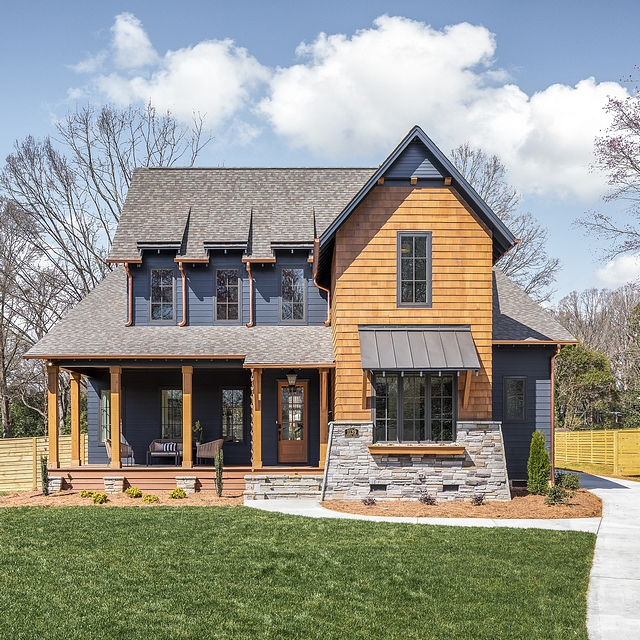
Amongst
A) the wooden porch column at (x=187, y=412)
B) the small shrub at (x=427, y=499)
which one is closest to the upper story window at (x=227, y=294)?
the wooden porch column at (x=187, y=412)

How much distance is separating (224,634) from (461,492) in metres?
9.36

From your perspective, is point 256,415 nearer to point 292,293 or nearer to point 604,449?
point 292,293

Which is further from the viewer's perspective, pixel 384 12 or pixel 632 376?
pixel 632 376

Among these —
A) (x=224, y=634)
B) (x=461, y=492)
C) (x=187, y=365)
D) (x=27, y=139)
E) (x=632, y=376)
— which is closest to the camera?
(x=224, y=634)

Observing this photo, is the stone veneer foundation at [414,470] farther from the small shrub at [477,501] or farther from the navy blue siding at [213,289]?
the navy blue siding at [213,289]

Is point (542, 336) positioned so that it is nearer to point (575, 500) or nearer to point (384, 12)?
point (575, 500)

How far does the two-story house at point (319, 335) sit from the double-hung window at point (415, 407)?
33mm

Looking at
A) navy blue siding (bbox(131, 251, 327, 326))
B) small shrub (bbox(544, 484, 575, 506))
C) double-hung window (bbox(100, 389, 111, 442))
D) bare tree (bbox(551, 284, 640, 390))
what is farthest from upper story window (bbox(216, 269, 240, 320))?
bare tree (bbox(551, 284, 640, 390))

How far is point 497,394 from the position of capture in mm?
18141

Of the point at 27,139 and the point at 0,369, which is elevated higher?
the point at 27,139

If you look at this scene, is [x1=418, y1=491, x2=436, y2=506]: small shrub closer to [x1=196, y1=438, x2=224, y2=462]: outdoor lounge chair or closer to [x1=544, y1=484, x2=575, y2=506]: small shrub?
[x1=544, y1=484, x2=575, y2=506]: small shrub

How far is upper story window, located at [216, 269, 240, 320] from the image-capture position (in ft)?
64.9

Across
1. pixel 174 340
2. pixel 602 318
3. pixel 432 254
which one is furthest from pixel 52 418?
pixel 602 318

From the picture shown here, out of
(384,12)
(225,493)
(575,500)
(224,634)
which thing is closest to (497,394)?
(575,500)
